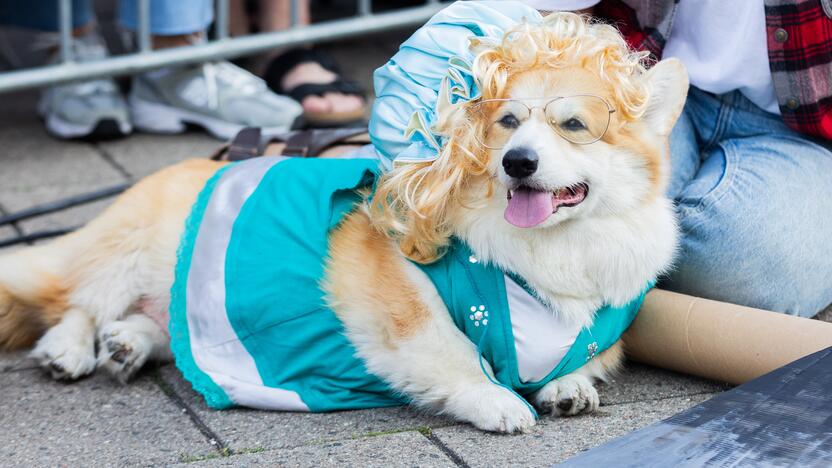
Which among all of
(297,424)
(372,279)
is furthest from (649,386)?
(297,424)

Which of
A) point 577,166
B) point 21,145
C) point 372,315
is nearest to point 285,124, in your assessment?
point 21,145

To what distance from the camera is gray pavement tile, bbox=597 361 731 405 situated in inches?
91.6

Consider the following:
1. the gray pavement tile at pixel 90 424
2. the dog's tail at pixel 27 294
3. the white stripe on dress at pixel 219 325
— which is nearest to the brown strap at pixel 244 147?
the white stripe on dress at pixel 219 325

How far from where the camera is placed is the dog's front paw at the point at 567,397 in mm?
2186

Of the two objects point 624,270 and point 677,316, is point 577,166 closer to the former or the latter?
point 624,270

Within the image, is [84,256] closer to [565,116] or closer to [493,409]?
[493,409]

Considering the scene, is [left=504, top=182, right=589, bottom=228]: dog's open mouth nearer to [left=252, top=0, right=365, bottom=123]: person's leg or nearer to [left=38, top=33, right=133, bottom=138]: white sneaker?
[left=252, top=0, right=365, bottom=123]: person's leg

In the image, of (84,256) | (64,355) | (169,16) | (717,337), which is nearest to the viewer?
(717,337)

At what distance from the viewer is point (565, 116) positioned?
199 centimetres

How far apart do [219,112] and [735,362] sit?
237 centimetres

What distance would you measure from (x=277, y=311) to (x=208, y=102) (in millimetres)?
1913

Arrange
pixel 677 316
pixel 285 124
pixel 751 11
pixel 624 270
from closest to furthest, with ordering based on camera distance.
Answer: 1. pixel 624 270
2. pixel 677 316
3. pixel 751 11
4. pixel 285 124

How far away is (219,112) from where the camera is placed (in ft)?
13.1

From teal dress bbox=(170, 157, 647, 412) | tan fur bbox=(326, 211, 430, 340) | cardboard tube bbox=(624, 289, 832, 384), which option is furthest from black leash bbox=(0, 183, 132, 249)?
cardboard tube bbox=(624, 289, 832, 384)
